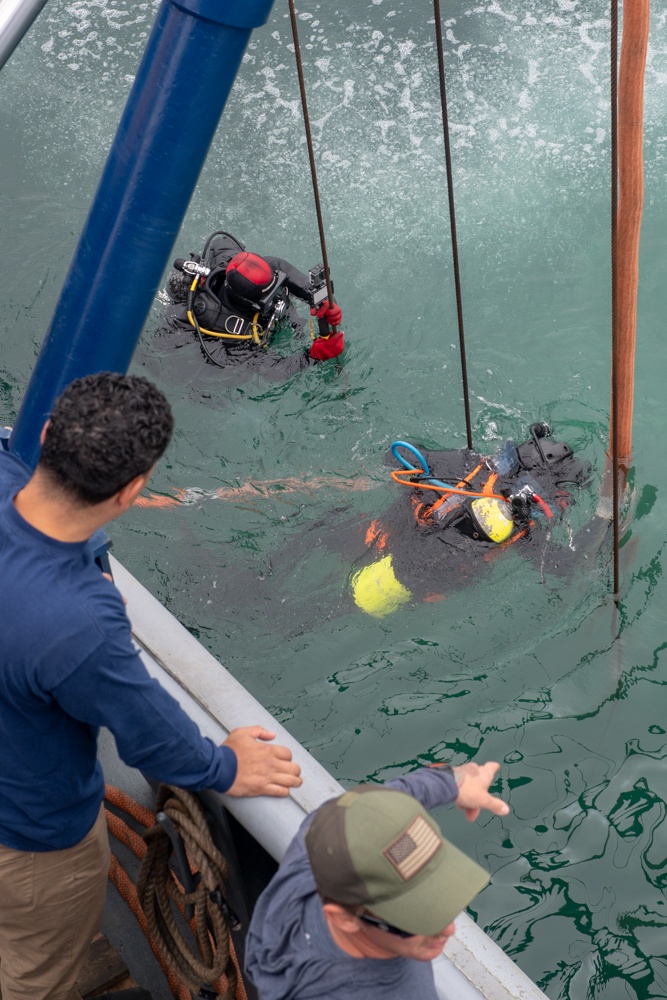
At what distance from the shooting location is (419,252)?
21.5ft

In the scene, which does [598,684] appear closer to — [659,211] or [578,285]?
[578,285]

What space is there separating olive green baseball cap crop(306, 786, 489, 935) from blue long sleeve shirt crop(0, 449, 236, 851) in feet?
1.19

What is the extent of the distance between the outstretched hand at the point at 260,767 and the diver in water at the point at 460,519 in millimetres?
2384

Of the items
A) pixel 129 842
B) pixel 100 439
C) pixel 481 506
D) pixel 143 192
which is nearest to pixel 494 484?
pixel 481 506

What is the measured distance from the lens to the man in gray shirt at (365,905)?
3.93ft

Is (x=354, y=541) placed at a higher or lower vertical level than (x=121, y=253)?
lower

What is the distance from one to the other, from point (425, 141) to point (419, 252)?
3.91 ft

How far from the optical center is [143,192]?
1825 mm

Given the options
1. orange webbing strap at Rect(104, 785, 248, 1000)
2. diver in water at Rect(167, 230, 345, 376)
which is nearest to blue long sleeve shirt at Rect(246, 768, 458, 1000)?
orange webbing strap at Rect(104, 785, 248, 1000)

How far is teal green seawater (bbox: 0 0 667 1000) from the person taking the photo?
3.77 meters

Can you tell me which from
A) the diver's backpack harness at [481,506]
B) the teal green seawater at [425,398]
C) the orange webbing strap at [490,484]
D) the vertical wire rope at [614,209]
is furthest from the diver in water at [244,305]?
the vertical wire rope at [614,209]

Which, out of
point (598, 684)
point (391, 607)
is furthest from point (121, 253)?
point (598, 684)

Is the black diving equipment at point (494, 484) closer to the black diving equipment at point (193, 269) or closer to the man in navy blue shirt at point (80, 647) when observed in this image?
the black diving equipment at point (193, 269)

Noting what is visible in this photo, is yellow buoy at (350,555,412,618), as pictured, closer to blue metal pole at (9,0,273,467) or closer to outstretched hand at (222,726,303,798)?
blue metal pole at (9,0,273,467)
